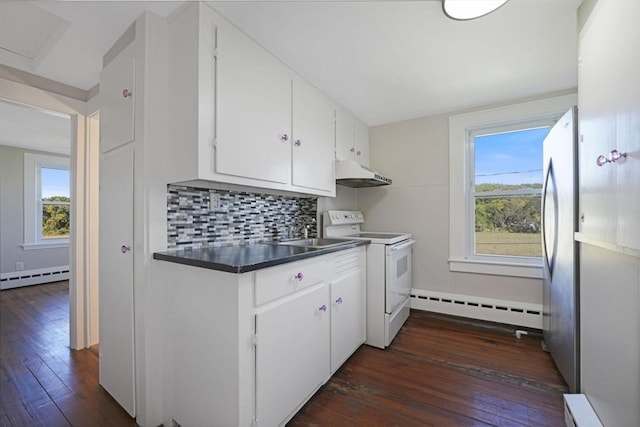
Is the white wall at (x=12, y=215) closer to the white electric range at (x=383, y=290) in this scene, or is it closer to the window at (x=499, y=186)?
the white electric range at (x=383, y=290)

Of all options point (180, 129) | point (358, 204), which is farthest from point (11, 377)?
point (358, 204)

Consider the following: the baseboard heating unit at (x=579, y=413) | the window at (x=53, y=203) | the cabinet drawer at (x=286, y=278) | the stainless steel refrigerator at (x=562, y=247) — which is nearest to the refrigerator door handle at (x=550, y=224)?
the stainless steel refrigerator at (x=562, y=247)

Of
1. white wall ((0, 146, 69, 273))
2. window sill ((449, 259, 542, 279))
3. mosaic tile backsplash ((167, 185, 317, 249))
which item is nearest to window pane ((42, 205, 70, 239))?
white wall ((0, 146, 69, 273))

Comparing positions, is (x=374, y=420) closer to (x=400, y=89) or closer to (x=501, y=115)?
(x=400, y=89)

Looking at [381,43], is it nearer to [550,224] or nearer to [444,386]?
[550,224]

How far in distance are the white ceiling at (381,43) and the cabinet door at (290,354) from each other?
1.54 meters

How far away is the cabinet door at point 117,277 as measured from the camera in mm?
1504

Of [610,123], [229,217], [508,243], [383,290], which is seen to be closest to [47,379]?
[229,217]

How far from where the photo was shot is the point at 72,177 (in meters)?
2.29

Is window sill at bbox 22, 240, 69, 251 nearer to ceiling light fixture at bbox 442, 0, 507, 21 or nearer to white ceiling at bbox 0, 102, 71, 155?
white ceiling at bbox 0, 102, 71, 155

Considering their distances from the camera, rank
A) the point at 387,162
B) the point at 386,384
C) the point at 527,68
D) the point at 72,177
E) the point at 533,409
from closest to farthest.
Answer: the point at 533,409
the point at 386,384
the point at 527,68
the point at 72,177
the point at 387,162

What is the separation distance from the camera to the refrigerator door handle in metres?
1.85

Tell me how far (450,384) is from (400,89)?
2.30m

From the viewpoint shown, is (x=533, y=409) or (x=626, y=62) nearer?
(x=626, y=62)
